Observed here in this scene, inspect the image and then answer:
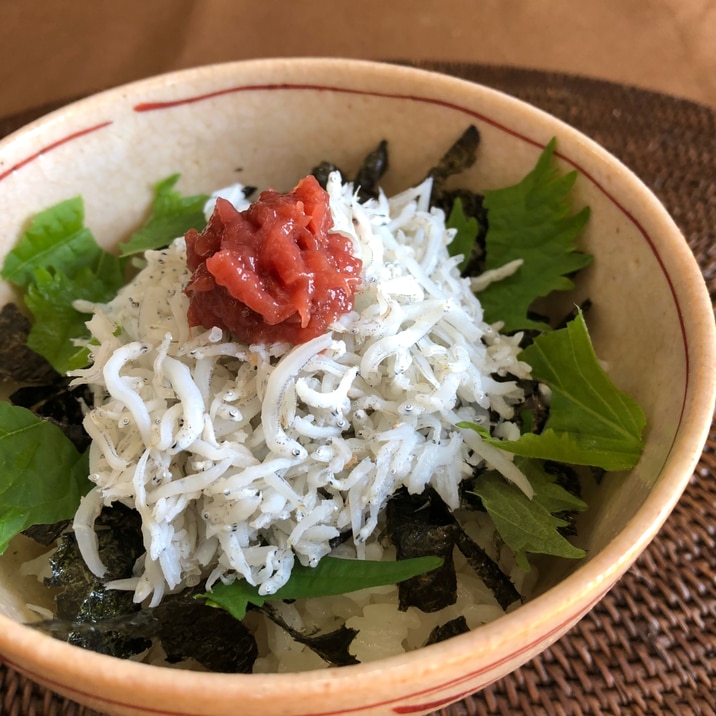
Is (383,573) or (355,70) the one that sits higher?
(355,70)

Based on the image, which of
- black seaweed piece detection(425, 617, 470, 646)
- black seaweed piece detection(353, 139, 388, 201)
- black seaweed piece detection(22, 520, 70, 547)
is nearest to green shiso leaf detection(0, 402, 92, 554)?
black seaweed piece detection(22, 520, 70, 547)

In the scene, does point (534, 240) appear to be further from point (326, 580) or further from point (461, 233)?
point (326, 580)

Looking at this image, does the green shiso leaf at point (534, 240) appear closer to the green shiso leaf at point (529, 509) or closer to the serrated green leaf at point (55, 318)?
the green shiso leaf at point (529, 509)

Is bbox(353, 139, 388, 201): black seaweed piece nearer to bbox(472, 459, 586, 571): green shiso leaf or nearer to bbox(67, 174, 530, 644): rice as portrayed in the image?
bbox(67, 174, 530, 644): rice

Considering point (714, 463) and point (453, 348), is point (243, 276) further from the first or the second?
point (714, 463)

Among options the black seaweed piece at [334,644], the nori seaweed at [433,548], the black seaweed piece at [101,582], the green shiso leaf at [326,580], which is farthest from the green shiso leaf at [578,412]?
the black seaweed piece at [101,582]

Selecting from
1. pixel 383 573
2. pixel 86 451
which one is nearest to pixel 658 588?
pixel 383 573
